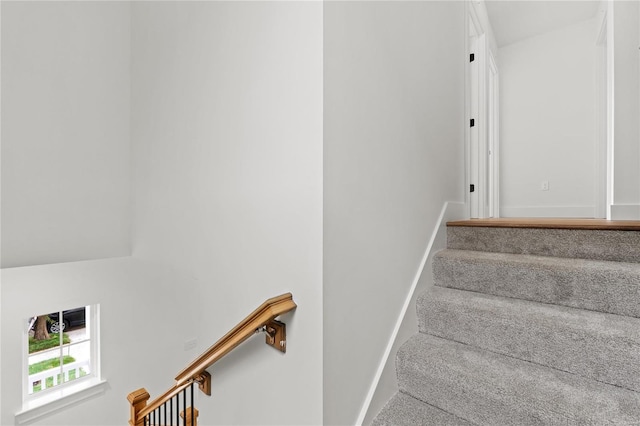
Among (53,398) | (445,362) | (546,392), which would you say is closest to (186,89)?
(445,362)

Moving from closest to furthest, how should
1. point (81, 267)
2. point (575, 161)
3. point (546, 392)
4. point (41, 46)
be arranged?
point (546, 392) → point (41, 46) → point (81, 267) → point (575, 161)

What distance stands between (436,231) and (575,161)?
308 cm

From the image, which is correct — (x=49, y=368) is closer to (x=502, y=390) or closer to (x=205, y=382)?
(x=205, y=382)

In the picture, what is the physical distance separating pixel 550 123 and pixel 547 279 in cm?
337

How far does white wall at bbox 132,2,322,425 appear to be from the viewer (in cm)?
109

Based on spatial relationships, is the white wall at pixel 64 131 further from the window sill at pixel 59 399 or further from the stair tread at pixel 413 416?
the stair tread at pixel 413 416

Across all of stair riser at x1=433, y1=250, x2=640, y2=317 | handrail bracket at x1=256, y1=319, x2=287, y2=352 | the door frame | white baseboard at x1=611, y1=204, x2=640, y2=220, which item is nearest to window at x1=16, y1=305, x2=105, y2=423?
handrail bracket at x1=256, y1=319, x2=287, y2=352

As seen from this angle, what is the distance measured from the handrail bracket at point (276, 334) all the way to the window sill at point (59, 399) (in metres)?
2.60

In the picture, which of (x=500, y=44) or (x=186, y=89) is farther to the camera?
(x=500, y=44)

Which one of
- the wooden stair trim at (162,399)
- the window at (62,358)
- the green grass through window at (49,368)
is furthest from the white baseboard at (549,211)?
the green grass through window at (49,368)

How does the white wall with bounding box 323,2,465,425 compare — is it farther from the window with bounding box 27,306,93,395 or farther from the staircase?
the window with bounding box 27,306,93,395

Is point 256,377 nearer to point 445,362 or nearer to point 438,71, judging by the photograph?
point 445,362

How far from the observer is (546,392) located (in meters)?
1.03

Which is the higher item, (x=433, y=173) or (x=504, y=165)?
(x=504, y=165)
